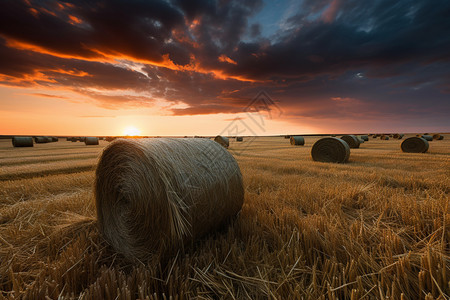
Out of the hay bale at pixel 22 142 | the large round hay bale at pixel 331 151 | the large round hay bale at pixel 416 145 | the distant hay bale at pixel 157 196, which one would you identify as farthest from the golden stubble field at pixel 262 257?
the hay bale at pixel 22 142

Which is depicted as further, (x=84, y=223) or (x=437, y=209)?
A: (x=84, y=223)

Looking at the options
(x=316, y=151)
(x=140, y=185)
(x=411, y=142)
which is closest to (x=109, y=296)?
(x=140, y=185)

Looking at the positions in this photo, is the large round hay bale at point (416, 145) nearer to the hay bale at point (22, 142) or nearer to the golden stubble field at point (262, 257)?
the golden stubble field at point (262, 257)

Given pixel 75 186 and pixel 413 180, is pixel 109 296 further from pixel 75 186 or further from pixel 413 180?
pixel 413 180

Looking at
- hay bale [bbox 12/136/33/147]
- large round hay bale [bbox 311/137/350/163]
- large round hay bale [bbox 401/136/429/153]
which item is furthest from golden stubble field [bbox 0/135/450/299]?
hay bale [bbox 12/136/33/147]

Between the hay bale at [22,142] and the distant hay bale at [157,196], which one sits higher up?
the distant hay bale at [157,196]

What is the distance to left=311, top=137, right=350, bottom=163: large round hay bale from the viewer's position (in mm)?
11047

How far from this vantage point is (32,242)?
2668 millimetres

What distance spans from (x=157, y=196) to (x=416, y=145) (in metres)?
21.5

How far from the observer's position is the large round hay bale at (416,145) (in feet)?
50.7

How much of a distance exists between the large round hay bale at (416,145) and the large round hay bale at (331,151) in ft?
30.0

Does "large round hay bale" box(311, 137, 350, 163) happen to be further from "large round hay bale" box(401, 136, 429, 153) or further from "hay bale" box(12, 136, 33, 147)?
"hay bale" box(12, 136, 33, 147)

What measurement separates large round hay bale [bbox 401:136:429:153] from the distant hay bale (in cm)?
2007

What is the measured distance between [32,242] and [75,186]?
13.1 ft
